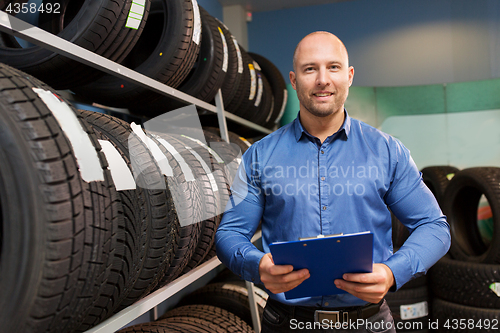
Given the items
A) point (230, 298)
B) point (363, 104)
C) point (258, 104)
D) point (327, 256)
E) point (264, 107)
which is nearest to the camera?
point (327, 256)

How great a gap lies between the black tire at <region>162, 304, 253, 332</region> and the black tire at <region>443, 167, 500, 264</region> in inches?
81.5

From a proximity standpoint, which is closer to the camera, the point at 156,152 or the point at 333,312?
the point at 333,312

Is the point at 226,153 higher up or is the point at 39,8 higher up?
the point at 39,8

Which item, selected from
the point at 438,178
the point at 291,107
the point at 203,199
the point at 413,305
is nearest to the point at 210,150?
the point at 203,199

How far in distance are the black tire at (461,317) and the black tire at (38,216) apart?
2.90 metres

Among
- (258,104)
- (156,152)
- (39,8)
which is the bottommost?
(156,152)

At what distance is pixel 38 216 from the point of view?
30.3 inches

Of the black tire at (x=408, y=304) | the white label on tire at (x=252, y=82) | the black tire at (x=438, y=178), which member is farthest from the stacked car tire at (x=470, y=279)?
the white label on tire at (x=252, y=82)

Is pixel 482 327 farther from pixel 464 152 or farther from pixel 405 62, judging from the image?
pixel 405 62

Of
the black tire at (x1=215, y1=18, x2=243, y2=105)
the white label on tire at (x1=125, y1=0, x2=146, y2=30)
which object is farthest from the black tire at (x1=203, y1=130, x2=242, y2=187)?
the white label on tire at (x1=125, y1=0, x2=146, y2=30)

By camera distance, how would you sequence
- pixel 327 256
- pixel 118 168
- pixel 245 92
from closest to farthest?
pixel 327 256
pixel 118 168
pixel 245 92

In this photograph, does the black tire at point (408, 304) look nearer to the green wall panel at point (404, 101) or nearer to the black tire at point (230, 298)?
the black tire at point (230, 298)

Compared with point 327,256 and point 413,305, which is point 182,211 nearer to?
point 327,256

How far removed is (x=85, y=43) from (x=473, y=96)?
4493 mm
